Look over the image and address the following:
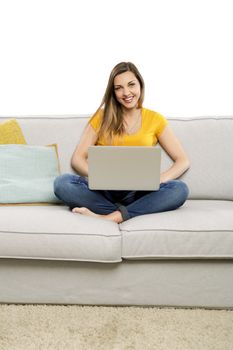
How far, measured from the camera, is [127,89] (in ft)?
8.00

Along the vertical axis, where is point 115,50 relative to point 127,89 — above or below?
above

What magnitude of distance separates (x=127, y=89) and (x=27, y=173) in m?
→ 0.69

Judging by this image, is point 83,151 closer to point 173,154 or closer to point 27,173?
point 27,173

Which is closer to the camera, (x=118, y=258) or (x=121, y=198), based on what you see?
(x=118, y=258)

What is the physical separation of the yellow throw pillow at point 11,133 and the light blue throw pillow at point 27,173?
0.16ft

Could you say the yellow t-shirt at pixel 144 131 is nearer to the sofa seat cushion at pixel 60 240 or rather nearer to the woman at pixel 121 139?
the woman at pixel 121 139

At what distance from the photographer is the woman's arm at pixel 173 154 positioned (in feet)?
8.05

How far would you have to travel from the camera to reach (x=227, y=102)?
296 centimetres

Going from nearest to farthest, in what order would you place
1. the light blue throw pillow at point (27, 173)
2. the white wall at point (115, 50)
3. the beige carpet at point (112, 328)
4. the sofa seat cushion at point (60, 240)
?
the beige carpet at point (112, 328) < the sofa seat cushion at point (60, 240) < the light blue throw pillow at point (27, 173) < the white wall at point (115, 50)

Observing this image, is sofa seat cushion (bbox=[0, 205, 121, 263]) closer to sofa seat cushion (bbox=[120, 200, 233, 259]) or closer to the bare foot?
sofa seat cushion (bbox=[120, 200, 233, 259])

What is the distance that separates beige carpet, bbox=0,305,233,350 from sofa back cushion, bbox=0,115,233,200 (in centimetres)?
76

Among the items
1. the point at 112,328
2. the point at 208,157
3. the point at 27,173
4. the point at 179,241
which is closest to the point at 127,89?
the point at 208,157

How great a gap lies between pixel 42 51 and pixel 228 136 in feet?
4.24

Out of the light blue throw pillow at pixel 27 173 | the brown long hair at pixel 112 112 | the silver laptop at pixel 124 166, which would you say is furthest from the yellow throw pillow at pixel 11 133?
the silver laptop at pixel 124 166
